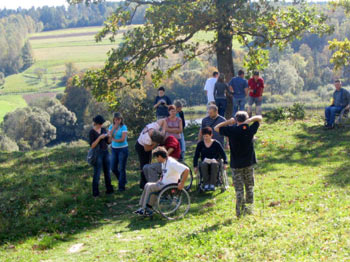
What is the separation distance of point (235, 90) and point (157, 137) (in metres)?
7.17

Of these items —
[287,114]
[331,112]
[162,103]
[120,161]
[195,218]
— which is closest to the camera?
[195,218]

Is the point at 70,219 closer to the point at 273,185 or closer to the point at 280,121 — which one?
the point at 273,185

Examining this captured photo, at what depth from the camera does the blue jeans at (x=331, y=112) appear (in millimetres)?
17873

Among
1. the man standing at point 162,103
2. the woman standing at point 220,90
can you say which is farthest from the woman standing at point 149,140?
the woman standing at point 220,90

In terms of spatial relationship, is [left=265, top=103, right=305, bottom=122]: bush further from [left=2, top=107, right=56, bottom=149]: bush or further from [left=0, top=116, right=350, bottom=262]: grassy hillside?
[left=2, top=107, right=56, bottom=149]: bush

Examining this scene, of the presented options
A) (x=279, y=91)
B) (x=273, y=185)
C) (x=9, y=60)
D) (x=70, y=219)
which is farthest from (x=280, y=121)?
(x=9, y=60)

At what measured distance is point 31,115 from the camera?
73875 mm

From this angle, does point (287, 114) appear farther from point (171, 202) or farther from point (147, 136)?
point (171, 202)

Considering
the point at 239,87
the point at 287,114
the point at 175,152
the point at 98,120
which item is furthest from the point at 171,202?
the point at 287,114

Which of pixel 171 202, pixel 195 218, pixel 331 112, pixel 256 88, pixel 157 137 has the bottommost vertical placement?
pixel 195 218

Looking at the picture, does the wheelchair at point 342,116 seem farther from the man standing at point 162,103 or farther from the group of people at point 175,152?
the group of people at point 175,152

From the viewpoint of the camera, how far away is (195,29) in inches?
795

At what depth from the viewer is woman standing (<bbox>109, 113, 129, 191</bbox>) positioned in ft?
40.0

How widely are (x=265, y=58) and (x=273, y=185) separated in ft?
39.7
